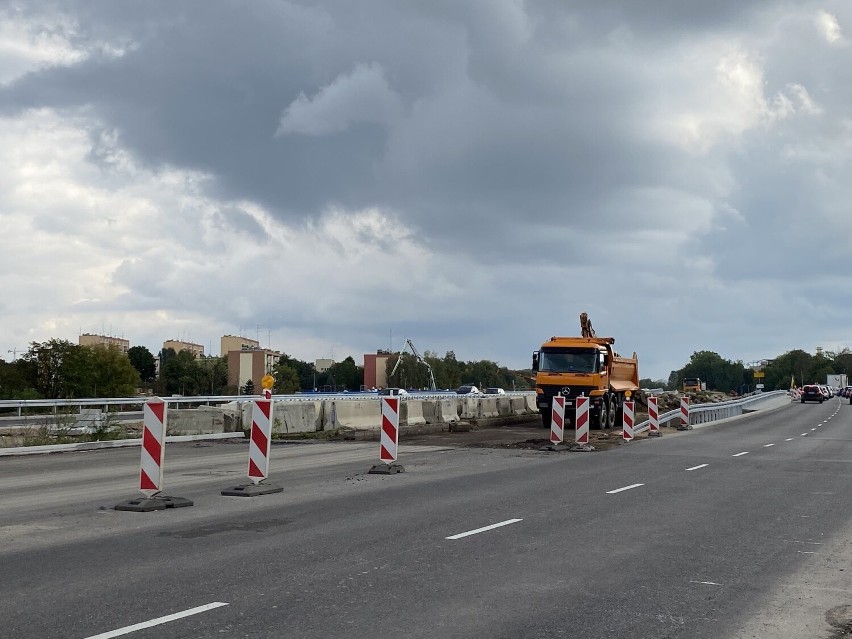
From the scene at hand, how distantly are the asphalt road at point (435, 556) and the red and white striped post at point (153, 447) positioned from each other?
0.75 m

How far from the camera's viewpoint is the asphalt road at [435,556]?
6.61m

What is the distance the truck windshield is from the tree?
138 meters

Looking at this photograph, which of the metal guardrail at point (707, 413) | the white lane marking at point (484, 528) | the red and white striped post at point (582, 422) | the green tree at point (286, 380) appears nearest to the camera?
the white lane marking at point (484, 528)

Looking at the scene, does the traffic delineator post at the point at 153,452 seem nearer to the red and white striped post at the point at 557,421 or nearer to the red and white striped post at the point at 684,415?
the red and white striped post at the point at 557,421

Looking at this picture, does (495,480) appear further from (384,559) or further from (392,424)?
(384,559)

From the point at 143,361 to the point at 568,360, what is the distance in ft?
470

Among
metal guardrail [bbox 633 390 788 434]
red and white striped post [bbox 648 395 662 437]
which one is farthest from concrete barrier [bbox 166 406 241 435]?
red and white striped post [bbox 648 395 662 437]

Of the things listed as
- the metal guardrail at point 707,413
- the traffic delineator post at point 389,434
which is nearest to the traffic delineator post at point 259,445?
the traffic delineator post at point 389,434

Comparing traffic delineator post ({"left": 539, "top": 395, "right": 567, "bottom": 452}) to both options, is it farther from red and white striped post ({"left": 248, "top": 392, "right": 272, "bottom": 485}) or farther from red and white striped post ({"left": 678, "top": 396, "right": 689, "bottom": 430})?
red and white striped post ({"left": 678, "top": 396, "right": 689, "bottom": 430})

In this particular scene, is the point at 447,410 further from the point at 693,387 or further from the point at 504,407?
the point at 693,387

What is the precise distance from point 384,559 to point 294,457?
1385cm

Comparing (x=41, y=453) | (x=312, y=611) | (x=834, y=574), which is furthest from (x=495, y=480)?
(x=41, y=453)

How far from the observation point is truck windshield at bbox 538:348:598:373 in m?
33.5

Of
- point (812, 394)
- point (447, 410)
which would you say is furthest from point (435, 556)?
point (812, 394)
